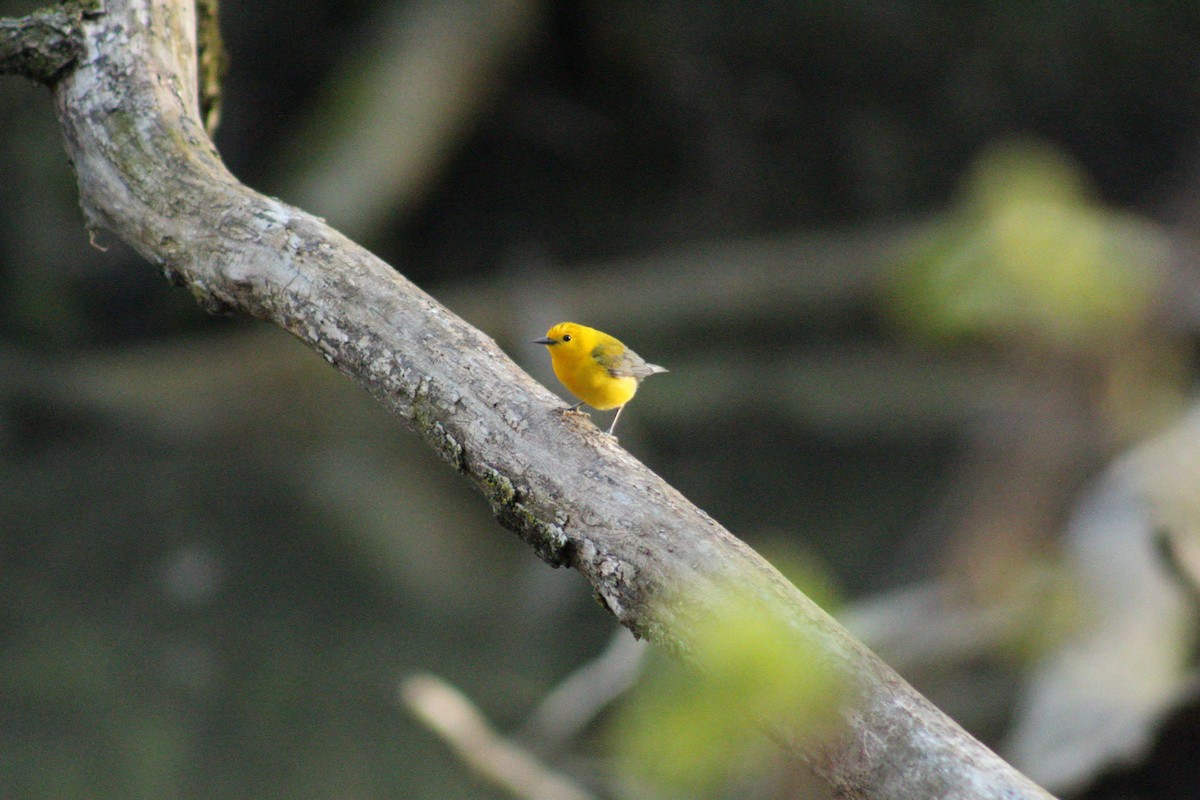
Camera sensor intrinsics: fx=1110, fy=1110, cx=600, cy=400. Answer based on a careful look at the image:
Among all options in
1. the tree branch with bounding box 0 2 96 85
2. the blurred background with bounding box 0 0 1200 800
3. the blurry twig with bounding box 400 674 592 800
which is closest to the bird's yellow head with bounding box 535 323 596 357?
the tree branch with bounding box 0 2 96 85

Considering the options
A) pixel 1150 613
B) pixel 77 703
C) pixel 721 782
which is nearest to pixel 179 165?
pixel 721 782

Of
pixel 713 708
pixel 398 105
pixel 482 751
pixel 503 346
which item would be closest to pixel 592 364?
pixel 713 708

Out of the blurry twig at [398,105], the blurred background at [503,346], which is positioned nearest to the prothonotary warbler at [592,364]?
the blurred background at [503,346]

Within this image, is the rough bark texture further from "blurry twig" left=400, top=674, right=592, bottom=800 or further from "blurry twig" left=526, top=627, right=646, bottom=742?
"blurry twig" left=526, top=627, right=646, bottom=742

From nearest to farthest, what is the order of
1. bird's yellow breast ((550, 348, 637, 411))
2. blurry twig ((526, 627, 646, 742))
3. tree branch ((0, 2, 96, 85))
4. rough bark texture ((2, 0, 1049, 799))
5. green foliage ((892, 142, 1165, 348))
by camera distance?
green foliage ((892, 142, 1165, 348)), rough bark texture ((2, 0, 1049, 799)), tree branch ((0, 2, 96, 85)), bird's yellow breast ((550, 348, 637, 411)), blurry twig ((526, 627, 646, 742))

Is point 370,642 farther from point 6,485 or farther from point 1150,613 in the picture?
point 1150,613

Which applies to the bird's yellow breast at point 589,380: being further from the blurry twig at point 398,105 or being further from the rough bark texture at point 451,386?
the blurry twig at point 398,105
